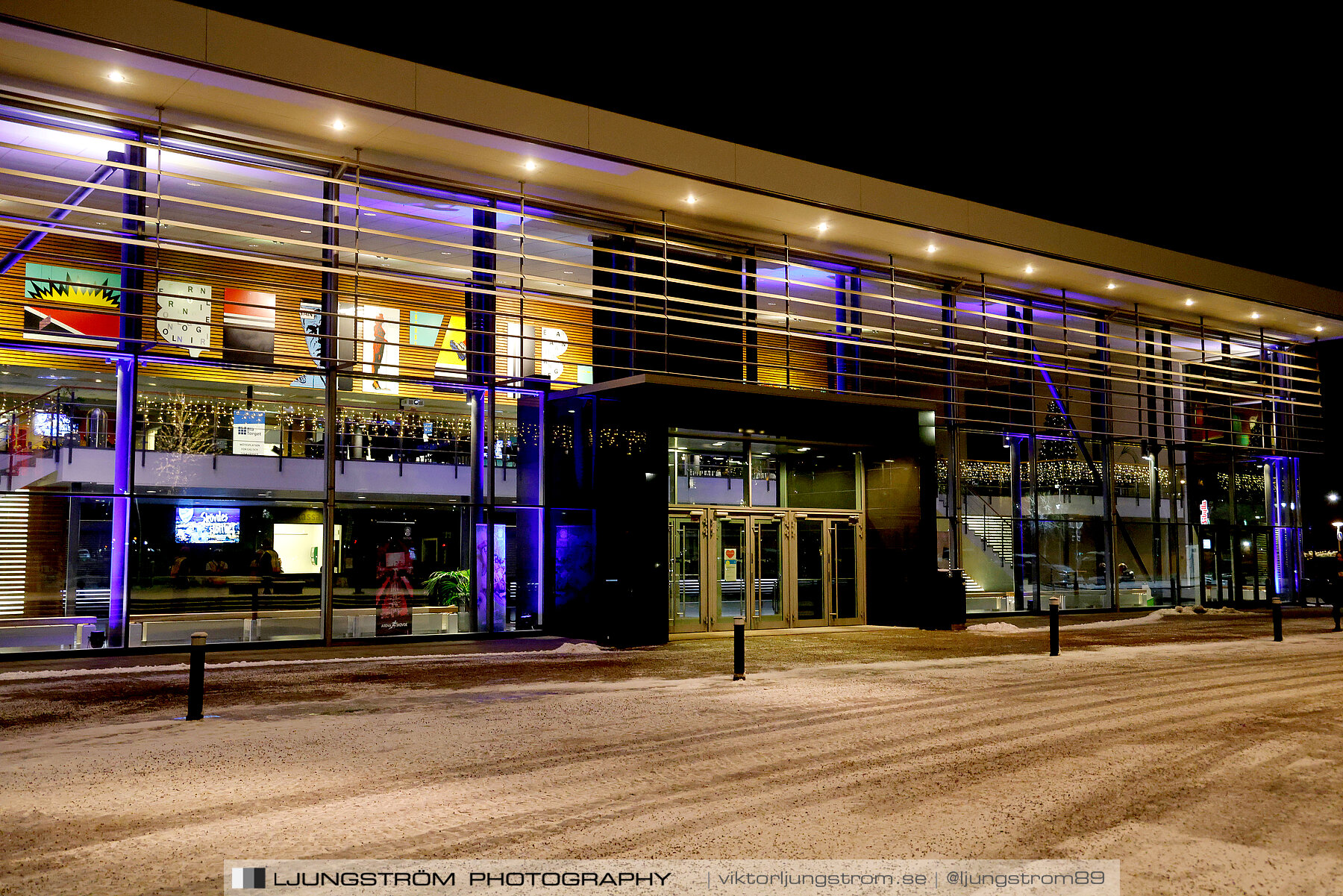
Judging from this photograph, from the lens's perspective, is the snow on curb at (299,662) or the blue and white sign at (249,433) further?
the blue and white sign at (249,433)

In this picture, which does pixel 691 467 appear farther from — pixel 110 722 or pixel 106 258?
pixel 110 722

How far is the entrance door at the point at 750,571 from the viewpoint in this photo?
65.8 ft

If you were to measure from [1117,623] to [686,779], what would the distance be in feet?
63.1

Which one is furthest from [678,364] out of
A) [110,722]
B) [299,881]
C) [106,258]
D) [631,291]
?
[299,881]

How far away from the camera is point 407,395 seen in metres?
17.2

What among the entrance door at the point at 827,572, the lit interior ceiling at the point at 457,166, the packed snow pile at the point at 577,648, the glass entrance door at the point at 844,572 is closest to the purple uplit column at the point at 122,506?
the lit interior ceiling at the point at 457,166

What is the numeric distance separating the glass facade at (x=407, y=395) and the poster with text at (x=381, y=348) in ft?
0.20

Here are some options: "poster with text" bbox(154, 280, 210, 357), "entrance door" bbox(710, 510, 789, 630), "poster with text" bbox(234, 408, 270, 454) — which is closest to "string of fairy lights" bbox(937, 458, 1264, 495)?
"entrance door" bbox(710, 510, 789, 630)

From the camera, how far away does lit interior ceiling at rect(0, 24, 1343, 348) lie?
13734 mm

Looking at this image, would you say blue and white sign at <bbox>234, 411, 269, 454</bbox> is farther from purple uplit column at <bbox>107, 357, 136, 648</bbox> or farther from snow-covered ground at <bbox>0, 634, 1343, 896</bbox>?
snow-covered ground at <bbox>0, 634, 1343, 896</bbox>

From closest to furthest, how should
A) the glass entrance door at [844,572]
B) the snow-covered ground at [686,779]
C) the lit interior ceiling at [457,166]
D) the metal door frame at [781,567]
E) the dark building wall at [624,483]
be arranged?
the snow-covered ground at [686,779] → the lit interior ceiling at [457,166] → the dark building wall at [624,483] → the metal door frame at [781,567] → the glass entrance door at [844,572]

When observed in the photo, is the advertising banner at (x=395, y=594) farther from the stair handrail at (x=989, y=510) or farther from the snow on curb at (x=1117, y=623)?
the stair handrail at (x=989, y=510)

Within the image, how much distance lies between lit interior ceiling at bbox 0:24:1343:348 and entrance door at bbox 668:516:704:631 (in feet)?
15.7

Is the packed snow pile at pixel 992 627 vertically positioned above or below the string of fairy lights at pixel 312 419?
below
